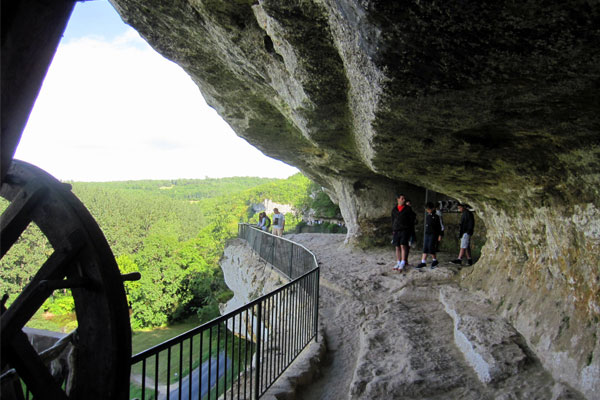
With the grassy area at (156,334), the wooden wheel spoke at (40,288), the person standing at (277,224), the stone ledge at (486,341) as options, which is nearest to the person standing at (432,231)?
the stone ledge at (486,341)

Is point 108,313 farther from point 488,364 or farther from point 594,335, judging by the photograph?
point 594,335

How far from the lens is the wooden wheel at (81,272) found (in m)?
1.90

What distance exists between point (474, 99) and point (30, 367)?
3097 mm

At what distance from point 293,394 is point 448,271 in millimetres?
4621

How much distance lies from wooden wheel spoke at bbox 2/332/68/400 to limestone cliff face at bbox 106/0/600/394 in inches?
94.5

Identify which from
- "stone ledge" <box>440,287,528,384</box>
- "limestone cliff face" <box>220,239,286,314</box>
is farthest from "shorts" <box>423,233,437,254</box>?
"limestone cliff face" <box>220,239,286,314</box>

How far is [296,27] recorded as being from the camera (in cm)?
323

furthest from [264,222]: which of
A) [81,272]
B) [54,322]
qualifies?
[54,322]

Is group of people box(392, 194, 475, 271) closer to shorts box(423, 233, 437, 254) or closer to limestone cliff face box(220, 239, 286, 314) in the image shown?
shorts box(423, 233, 437, 254)

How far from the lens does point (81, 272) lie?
194 centimetres

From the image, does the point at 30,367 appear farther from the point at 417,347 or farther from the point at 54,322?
the point at 54,322

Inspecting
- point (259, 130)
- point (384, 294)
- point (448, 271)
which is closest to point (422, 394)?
point (384, 294)

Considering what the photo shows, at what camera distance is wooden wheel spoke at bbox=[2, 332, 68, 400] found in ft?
5.58

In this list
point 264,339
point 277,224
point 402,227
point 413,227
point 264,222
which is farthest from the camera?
point 264,222
